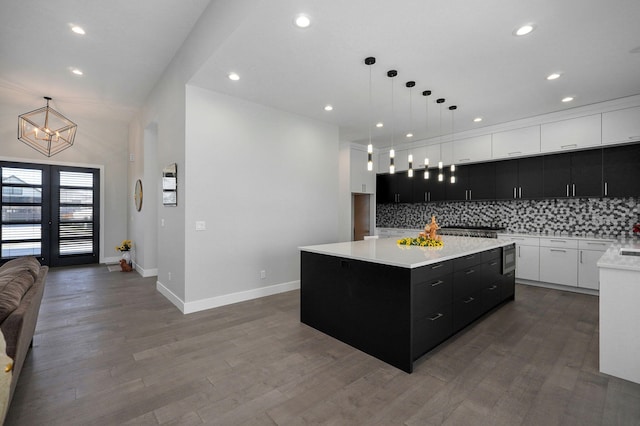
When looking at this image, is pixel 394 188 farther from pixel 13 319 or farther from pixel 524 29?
pixel 13 319

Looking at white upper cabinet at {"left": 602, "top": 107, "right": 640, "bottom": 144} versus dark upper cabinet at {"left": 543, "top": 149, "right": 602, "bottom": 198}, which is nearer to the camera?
white upper cabinet at {"left": 602, "top": 107, "right": 640, "bottom": 144}

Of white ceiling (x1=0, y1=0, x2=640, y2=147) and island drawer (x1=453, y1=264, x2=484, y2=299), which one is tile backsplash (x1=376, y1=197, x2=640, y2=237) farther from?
island drawer (x1=453, y1=264, x2=484, y2=299)

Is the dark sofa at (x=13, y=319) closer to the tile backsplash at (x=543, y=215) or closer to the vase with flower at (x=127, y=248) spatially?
the vase with flower at (x=127, y=248)

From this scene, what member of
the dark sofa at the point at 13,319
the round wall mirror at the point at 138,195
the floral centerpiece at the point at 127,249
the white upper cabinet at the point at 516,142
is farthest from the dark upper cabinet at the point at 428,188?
the floral centerpiece at the point at 127,249

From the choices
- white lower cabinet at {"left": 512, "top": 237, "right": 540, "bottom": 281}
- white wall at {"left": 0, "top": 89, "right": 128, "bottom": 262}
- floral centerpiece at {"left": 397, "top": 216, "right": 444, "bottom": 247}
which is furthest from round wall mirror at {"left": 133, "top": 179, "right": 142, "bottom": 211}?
white lower cabinet at {"left": 512, "top": 237, "right": 540, "bottom": 281}

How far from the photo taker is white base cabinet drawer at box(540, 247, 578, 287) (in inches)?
183

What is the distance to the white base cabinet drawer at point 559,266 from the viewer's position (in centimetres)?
465

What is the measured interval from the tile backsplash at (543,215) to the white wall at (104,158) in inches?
293

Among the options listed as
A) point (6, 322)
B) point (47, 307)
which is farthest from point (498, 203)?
point (47, 307)

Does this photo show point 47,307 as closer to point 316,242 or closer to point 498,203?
point 316,242

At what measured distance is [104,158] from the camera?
7.21 meters

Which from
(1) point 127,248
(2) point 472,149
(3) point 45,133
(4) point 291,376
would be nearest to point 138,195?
(1) point 127,248

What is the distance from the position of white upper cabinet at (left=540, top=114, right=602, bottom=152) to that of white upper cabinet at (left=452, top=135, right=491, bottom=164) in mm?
876

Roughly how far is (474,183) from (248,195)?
457 centimetres
